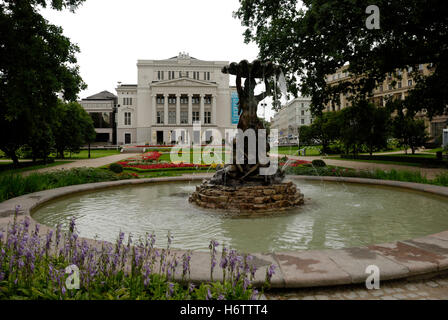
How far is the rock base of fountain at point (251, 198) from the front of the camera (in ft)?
26.3

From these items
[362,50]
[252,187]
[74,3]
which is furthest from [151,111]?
[252,187]

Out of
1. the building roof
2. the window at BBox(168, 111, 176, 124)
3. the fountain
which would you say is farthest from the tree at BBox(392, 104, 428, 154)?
the building roof

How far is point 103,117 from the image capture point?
276ft

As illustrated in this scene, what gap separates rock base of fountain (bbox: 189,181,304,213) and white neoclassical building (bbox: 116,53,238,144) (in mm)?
62250

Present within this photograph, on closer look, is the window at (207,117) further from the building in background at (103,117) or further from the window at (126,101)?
A: the building in background at (103,117)

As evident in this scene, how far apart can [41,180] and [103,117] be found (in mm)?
79299

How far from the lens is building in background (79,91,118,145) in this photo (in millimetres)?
83125

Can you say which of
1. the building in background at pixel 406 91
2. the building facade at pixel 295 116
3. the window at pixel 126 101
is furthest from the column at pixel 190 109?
the building facade at pixel 295 116

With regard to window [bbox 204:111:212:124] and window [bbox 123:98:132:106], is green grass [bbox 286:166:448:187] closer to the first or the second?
window [bbox 204:111:212:124]

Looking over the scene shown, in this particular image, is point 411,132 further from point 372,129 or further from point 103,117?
point 103,117

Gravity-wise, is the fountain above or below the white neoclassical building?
below

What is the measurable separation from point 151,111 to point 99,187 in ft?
231

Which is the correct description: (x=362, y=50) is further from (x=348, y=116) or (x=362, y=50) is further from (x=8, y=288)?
(x=8, y=288)

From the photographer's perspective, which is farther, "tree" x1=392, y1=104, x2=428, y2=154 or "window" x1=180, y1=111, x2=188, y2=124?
"window" x1=180, y1=111, x2=188, y2=124
